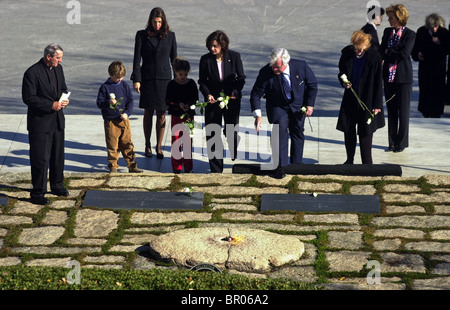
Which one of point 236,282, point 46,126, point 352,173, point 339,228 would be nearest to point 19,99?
point 46,126

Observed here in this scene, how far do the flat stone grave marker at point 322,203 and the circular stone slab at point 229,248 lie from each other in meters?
1.11

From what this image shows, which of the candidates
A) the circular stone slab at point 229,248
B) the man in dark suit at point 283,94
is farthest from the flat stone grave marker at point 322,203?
the circular stone slab at point 229,248

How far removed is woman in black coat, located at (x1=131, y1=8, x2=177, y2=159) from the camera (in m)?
12.2

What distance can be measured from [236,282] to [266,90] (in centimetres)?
436

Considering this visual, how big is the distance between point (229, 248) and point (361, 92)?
372 centimetres

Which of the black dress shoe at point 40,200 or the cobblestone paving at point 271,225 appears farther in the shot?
the black dress shoe at point 40,200

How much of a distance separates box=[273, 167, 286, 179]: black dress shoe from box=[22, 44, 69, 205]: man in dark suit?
225cm

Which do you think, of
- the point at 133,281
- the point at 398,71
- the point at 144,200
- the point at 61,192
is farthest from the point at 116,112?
the point at 133,281

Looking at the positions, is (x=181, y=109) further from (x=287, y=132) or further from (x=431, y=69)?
(x=431, y=69)

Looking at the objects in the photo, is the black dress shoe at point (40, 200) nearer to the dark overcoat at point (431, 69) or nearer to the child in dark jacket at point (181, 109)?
the child in dark jacket at point (181, 109)

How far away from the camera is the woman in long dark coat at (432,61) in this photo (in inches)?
538

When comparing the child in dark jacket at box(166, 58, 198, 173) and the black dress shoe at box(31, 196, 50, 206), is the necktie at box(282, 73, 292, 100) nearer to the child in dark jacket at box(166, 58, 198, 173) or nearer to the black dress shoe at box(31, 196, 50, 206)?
the child in dark jacket at box(166, 58, 198, 173)

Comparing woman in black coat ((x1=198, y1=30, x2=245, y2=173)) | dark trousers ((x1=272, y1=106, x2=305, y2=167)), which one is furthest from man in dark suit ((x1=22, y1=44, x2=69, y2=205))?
dark trousers ((x1=272, y1=106, x2=305, y2=167))

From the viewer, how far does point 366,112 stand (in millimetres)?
11555
